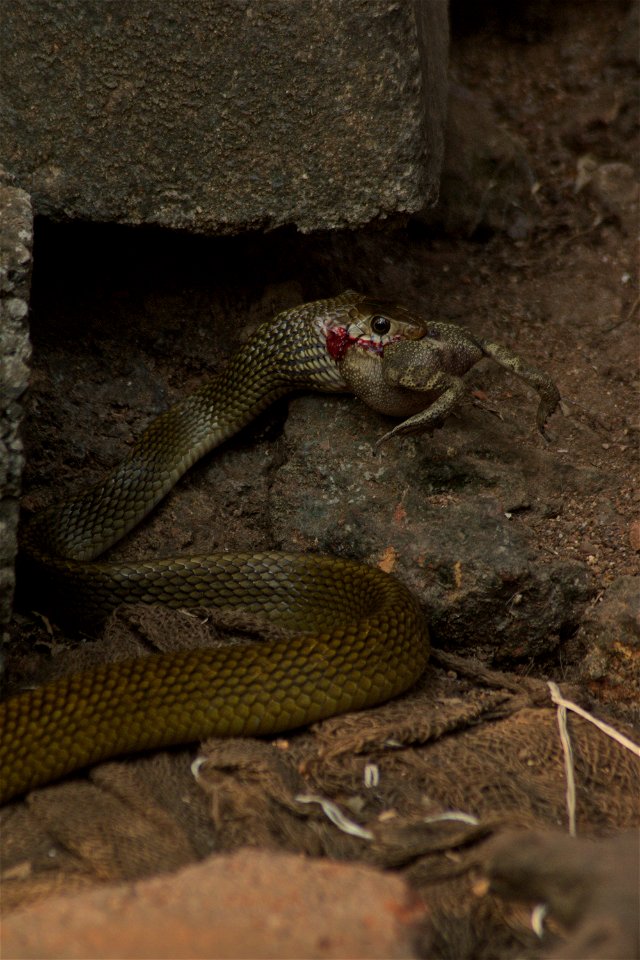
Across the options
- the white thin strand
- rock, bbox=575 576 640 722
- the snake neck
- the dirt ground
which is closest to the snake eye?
the snake neck

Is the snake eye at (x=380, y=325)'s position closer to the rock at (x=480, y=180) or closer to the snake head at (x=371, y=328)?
the snake head at (x=371, y=328)

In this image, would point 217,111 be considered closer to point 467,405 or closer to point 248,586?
point 467,405

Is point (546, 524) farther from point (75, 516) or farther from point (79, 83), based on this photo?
point (79, 83)

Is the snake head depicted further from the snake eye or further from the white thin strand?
the white thin strand

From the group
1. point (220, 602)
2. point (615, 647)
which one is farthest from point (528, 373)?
point (220, 602)

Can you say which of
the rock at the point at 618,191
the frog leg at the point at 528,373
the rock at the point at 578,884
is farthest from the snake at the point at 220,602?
the rock at the point at 618,191

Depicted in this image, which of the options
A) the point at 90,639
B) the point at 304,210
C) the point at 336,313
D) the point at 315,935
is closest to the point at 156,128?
the point at 304,210

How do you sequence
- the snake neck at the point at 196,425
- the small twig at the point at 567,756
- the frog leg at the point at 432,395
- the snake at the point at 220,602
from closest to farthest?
1. the small twig at the point at 567,756
2. the snake at the point at 220,602
3. the frog leg at the point at 432,395
4. the snake neck at the point at 196,425
